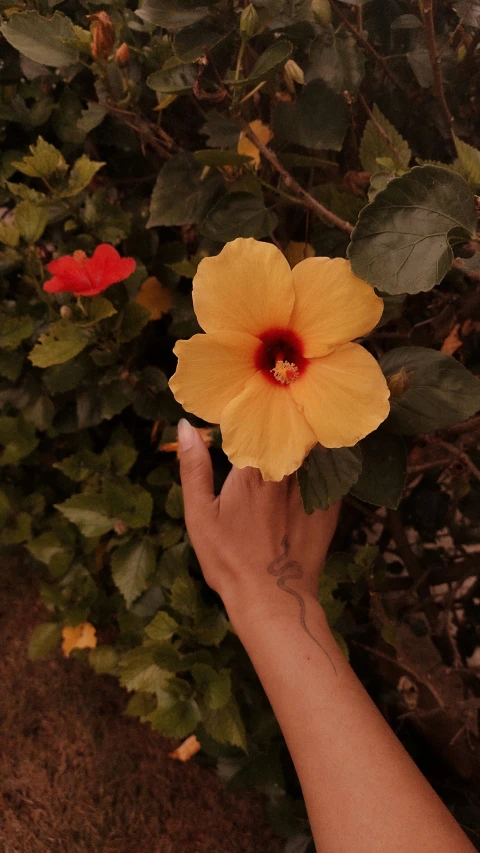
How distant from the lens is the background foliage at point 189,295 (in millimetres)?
700

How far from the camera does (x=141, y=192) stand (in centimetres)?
126

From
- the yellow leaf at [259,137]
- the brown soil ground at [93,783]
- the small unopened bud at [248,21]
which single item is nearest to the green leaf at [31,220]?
the yellow leaf at [259,137]

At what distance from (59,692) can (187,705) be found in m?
0.61

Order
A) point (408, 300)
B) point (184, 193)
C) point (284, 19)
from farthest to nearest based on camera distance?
1. point (408, 300)
2. point (184, 193)
3. point (284, 19)

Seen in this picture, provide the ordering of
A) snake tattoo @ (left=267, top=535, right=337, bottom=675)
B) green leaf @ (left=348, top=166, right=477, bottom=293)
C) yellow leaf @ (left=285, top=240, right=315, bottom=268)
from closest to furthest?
green leaf @ (left=348, top=166, right=477, bottom=293)
snake tattoo @ (left=267, top=535, right=337, bottom=675)
yellow leaf @ (left=285, top=240, right=315, bottom=268)

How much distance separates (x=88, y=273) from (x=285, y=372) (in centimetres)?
44

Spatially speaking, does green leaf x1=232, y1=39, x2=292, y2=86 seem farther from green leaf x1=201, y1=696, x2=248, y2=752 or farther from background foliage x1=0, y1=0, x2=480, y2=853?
green leaf x1=201, y1=696, x2=248, y2=752

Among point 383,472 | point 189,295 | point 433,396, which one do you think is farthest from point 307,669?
point 189,295

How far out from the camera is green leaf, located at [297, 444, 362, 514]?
0.65m

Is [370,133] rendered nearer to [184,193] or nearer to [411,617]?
[184,193]

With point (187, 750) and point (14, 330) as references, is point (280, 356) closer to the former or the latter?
point (14, 330)

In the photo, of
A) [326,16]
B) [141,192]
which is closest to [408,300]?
[326,16]

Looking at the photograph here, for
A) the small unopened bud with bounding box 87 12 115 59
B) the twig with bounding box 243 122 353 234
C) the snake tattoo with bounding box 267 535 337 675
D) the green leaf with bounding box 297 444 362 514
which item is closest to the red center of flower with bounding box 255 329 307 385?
the green leaf with bounding box 297 444 362 514

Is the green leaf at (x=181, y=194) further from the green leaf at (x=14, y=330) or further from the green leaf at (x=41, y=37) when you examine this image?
the green leaf at (x=14, y=330)
